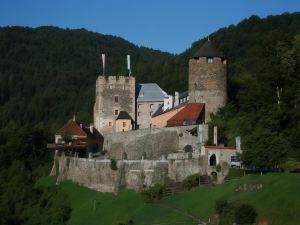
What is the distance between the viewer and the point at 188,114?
59219 mm

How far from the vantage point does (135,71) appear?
115 metres

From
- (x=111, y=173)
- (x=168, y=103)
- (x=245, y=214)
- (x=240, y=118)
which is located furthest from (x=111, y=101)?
(x=245, y=214)

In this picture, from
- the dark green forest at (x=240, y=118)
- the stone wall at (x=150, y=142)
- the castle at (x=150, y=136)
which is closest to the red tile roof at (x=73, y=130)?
the castle at (x=150, y=136)

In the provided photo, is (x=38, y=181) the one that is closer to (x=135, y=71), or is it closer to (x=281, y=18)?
(x=135, y=71)

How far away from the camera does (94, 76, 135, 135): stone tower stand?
68.9 m

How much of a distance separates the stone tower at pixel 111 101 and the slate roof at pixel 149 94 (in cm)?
163

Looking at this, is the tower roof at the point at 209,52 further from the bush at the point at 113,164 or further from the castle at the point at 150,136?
the bush at the point at 113,164

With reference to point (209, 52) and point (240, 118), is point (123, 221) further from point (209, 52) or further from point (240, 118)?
point (209, 52)

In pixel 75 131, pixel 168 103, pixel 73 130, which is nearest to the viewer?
pixel 73 130

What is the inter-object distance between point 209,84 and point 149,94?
44.0 ft

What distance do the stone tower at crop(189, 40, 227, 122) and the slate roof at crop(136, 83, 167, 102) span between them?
11.0 m

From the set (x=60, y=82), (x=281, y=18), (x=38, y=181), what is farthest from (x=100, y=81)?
(x=60, y=82)

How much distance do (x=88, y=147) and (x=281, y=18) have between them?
203 feet

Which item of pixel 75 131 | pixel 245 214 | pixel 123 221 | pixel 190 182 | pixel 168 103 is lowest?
pixel 123 221
